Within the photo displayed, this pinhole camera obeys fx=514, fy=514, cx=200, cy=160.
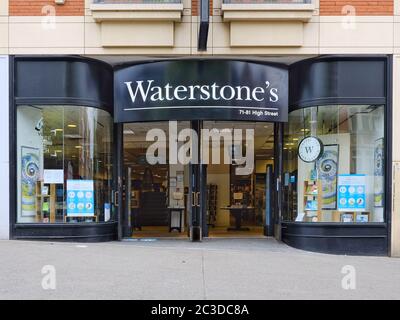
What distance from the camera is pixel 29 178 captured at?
1138cm

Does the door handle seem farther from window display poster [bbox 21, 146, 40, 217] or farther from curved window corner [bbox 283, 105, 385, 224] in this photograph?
curved window corner [bbox 283, 105, 385, 224]

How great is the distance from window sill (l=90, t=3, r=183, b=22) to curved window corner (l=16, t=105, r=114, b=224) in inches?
84.4

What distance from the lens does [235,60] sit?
11.3 meters

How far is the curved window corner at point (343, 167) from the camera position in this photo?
36.6 feet

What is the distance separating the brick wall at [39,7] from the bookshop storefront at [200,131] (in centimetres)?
96

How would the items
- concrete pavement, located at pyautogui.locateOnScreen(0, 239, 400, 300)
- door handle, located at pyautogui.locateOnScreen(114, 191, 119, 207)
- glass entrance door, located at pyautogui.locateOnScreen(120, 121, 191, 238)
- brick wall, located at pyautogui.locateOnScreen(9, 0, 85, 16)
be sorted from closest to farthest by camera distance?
concrete pavement, located at pyautogui.locateOnScreen(0, 239, 400, 300) → brick wall, located at pyautogui.locateOnScreen(9, 0, 85, 16) → door handle, located at pyautogui.locateOnScreen(114, 191, 119, 207) → glass entrance door, located at pyautogui.locateOnScreen(120, 121, 191, 238)

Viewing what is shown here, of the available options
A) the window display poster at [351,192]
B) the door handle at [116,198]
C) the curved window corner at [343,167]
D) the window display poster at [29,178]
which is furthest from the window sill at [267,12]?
the window display poster at [29,178]

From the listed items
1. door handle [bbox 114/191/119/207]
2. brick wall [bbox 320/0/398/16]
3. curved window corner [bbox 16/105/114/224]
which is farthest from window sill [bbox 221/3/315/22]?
door handle [bbox 114/191/119/207]

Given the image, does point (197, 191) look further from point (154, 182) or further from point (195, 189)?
point (154, 182)

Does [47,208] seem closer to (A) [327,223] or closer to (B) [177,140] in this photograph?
(B) [177,140]

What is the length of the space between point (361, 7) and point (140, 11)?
4718 millimetres

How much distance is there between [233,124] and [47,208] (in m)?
4.87

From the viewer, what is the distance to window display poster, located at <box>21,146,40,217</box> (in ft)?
37.1

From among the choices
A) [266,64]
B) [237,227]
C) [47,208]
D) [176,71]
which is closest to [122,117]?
[176,71]
